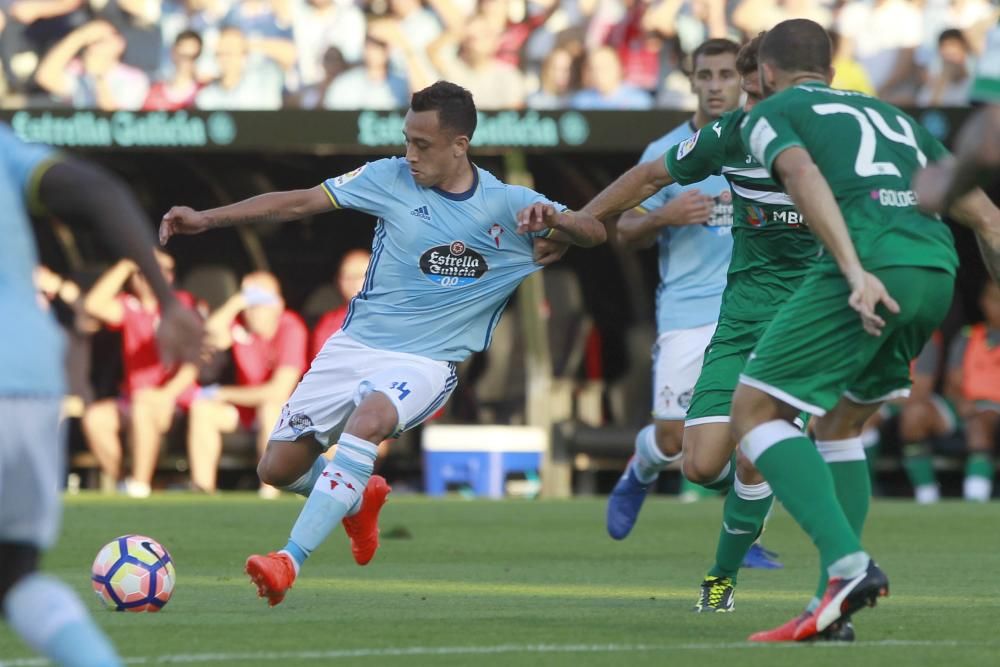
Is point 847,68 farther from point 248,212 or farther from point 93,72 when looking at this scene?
point 248,212

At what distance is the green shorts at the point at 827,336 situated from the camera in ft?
20.4

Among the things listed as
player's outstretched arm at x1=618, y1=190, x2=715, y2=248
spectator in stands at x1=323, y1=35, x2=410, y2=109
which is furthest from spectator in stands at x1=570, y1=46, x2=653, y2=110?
player's outstretched arm at x1=618, y1=190, x2=715, y2=248

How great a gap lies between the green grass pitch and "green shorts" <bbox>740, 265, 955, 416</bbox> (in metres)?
0.83

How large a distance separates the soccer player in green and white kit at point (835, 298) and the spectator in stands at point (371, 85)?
37.2ft

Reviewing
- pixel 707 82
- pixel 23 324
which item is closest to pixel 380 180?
pixel 707 82

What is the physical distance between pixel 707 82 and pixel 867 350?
12.8ft

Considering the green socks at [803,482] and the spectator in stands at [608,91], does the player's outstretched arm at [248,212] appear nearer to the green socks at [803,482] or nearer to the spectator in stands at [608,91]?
the green socks at [803,482]

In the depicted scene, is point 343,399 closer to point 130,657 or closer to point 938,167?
point 130,657

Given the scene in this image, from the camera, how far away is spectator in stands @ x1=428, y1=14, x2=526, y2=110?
17438mm

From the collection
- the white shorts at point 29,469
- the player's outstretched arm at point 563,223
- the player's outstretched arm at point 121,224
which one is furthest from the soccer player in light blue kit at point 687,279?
the white shorts at point 29,469

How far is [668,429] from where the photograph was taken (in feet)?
34.2

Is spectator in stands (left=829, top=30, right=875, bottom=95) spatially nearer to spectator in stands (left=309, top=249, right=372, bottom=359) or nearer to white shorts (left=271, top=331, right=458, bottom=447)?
spectator in stands (left=309, top=249, right=372, bottom=359)

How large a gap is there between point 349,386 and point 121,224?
393cm

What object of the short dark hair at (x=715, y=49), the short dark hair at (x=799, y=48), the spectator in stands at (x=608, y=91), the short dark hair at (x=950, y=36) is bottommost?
the spectator in stands at (x=608, y=91)
